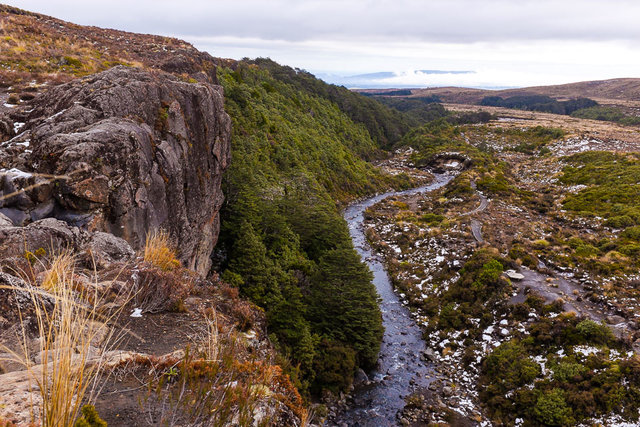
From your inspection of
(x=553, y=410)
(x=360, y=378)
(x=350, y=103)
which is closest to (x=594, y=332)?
(x=553, y=410)

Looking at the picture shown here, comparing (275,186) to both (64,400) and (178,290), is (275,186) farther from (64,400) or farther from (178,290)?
(64,400)

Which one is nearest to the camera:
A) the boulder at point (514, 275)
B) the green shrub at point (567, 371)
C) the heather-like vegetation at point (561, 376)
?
the heather-like vegetation at point (561, 376)

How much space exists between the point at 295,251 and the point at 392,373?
12.5 metres

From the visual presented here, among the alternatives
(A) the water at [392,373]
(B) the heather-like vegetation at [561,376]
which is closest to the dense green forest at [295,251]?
(A) the water at [392,373]

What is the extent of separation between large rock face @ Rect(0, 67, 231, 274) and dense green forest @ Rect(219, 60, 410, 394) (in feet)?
17.1

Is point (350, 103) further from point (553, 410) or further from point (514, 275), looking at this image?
point (553, 410)

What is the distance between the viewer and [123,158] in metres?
12.7

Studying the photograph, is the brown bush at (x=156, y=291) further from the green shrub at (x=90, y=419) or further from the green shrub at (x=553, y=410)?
the green shrub at (x=553, y=410)

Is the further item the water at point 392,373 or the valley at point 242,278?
the water at point 392,373

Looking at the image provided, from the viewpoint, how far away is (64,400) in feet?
10.0

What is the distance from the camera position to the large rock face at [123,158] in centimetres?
1088

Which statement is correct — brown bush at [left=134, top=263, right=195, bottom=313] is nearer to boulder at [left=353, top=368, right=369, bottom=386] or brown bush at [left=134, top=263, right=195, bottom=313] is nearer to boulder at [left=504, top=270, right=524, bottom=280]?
boulder at [left=353, top=368, right=369, bottom=386]

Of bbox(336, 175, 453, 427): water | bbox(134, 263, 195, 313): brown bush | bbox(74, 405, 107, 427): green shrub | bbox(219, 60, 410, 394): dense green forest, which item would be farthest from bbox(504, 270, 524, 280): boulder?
bbox(74, 405, 107, 427): green shrub

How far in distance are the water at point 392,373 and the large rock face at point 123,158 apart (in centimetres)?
1252
